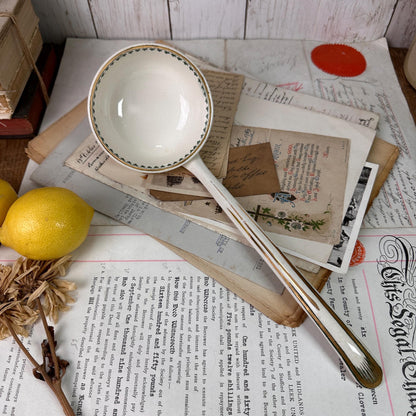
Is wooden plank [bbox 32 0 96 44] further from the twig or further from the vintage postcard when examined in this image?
the twig

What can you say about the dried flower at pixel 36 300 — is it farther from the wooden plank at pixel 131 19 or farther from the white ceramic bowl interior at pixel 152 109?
the wooden plank at pixel 131 19

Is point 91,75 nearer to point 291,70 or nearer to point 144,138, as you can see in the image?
point 144,138

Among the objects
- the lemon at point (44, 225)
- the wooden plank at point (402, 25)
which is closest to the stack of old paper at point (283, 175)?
the lemon at point (44, 225)

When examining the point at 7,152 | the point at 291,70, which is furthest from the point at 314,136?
the point at 7,152

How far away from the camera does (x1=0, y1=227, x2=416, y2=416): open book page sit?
389 millimetres

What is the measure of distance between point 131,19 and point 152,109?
25 centimetres

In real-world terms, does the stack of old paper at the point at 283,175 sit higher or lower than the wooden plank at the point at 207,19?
lower

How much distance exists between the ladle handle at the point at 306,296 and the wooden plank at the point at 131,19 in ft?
1.13

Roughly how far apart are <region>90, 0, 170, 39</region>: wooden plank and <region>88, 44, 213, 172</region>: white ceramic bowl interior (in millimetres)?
204

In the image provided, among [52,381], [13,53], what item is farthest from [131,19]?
[52,381]

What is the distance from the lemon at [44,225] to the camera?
429 mm

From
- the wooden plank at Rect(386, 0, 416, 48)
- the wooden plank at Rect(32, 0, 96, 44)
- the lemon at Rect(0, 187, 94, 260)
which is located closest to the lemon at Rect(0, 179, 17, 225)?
the lemon at Rect(0, 187, 94, 260)

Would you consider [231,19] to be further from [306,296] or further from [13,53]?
[306,296]

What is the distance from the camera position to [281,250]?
461mm
